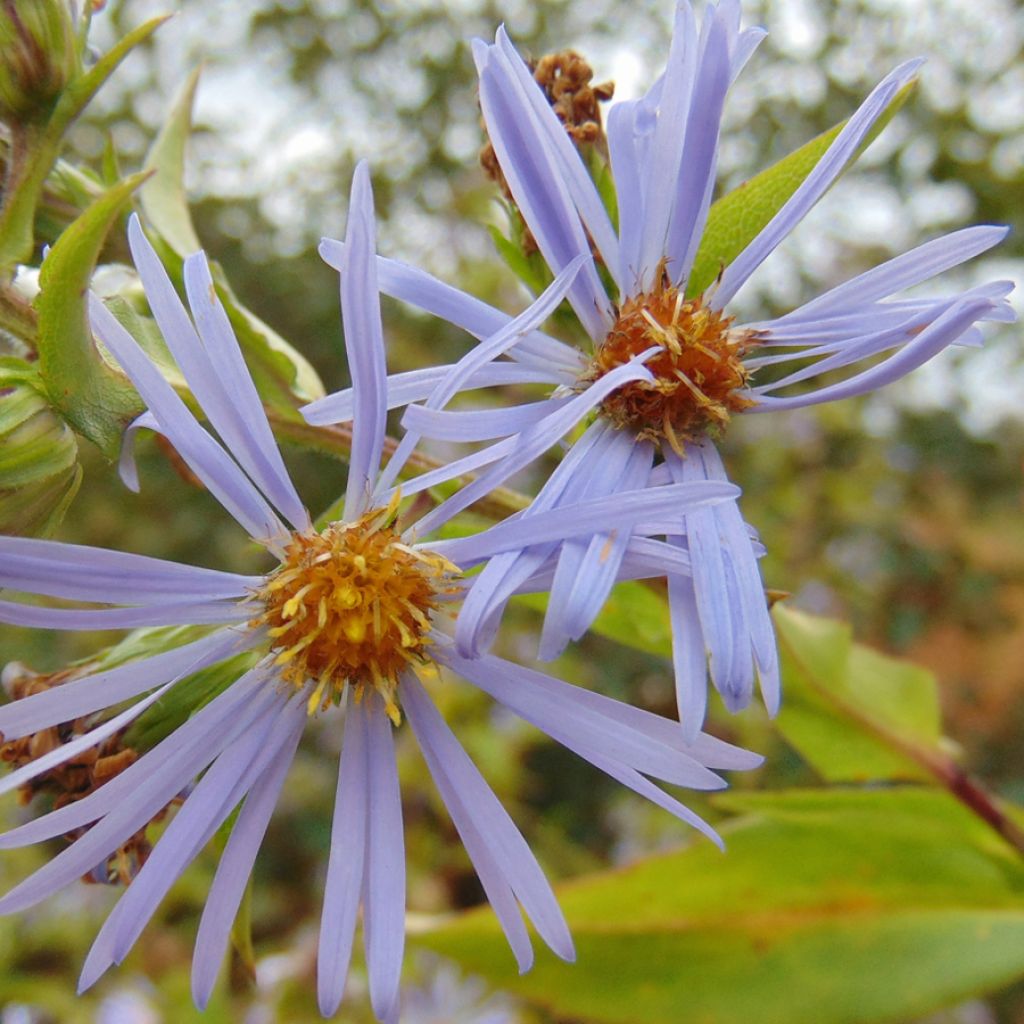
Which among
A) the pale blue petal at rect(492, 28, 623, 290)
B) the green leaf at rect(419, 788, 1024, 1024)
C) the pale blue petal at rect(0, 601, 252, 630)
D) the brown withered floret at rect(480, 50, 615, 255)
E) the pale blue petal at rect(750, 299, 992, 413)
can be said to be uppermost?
the brown withered floret at rect(480, 50, 615, 255)

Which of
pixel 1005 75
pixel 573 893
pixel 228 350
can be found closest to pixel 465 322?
pixel 228 350

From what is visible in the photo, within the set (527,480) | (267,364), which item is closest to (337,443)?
(267,364)

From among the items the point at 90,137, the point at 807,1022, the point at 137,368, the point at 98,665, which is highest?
the point at 90,137

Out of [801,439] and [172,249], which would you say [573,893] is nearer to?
[172,249]

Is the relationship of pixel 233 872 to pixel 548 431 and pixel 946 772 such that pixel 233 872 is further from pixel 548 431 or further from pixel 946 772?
pixel 946 772

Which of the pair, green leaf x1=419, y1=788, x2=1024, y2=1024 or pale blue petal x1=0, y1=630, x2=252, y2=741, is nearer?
pale blue petal x1=0, y1=630, x2=252, y2=741

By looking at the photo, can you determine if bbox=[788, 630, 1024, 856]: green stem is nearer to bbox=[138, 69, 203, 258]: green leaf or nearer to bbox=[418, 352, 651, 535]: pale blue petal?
bbox=[418, 352, 651, 535]: pale blue petal

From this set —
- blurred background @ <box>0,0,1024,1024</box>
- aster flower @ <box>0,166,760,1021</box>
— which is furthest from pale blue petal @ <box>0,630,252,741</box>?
blurred background @ <box>0,0,1024,1024</box>

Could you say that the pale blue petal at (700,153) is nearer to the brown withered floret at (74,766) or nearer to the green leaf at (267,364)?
the green leaf at (267,364)
